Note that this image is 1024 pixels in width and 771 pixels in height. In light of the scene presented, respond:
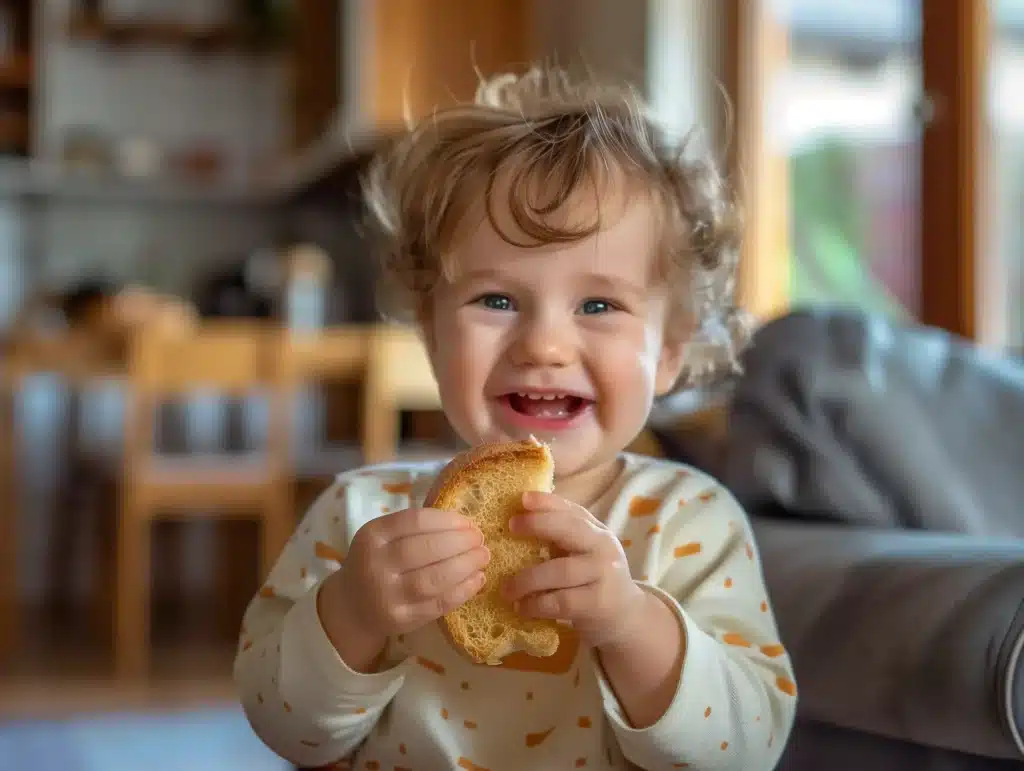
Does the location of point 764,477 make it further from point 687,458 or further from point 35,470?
point 35,470

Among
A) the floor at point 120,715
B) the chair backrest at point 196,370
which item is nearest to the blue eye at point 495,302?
the floor at point 120,715

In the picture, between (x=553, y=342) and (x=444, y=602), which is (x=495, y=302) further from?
(x=444, y=602)

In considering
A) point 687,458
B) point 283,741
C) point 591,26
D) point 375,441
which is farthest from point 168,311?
point 283,741

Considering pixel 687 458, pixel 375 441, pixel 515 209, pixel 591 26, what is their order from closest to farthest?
pixel 515 209 < pixel 687 458 < pixel 375 441 < pixel 591 26

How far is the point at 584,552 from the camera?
2.53ft

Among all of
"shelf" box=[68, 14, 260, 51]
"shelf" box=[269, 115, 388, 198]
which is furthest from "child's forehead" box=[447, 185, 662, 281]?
"shelf" box=[68, 14, 260, 51]

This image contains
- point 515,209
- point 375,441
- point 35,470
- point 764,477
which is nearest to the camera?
point 515,209

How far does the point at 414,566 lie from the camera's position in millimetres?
761

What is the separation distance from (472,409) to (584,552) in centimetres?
16

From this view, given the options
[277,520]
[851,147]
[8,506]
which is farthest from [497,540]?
[8,506]

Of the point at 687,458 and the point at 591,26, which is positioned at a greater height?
the point at 591,26

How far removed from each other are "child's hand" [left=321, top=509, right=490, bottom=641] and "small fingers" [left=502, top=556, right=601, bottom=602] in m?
0.03

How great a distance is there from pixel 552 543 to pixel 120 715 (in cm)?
246

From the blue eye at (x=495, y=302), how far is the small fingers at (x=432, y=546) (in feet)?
0.64
